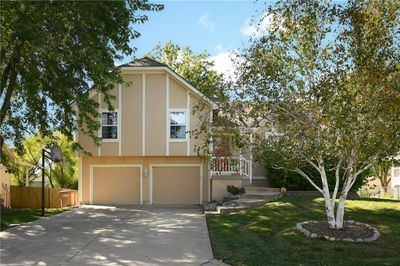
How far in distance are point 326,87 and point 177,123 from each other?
1194 cm

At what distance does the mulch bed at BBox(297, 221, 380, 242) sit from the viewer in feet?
33.5

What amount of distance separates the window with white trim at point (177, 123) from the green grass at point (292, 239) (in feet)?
21.9

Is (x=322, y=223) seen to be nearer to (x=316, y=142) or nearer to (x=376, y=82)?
(x=316, y=142)

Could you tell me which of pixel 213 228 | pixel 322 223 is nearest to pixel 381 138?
pixel 322 223

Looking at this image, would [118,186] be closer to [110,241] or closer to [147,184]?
[147,184]

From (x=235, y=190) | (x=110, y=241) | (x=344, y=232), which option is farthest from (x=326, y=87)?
(x=235, y=190)

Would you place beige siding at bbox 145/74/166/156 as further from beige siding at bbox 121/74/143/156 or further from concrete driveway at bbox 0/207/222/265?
concrete driveway at bbox 0/207/222/265

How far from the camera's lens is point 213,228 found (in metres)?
12.7

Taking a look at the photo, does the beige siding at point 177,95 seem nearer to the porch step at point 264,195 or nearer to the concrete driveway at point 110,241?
the porch step at point 264,195

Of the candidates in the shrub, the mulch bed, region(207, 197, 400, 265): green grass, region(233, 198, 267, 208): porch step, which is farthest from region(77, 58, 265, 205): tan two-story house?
the mulch bed

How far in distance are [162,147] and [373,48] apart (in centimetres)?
1312

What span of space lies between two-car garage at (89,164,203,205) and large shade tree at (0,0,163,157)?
5.19 m

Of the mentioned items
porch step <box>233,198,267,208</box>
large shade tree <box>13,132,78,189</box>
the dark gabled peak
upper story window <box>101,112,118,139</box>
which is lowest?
porch step <box>233,198,267,208</box>

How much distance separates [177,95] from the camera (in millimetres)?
21125
